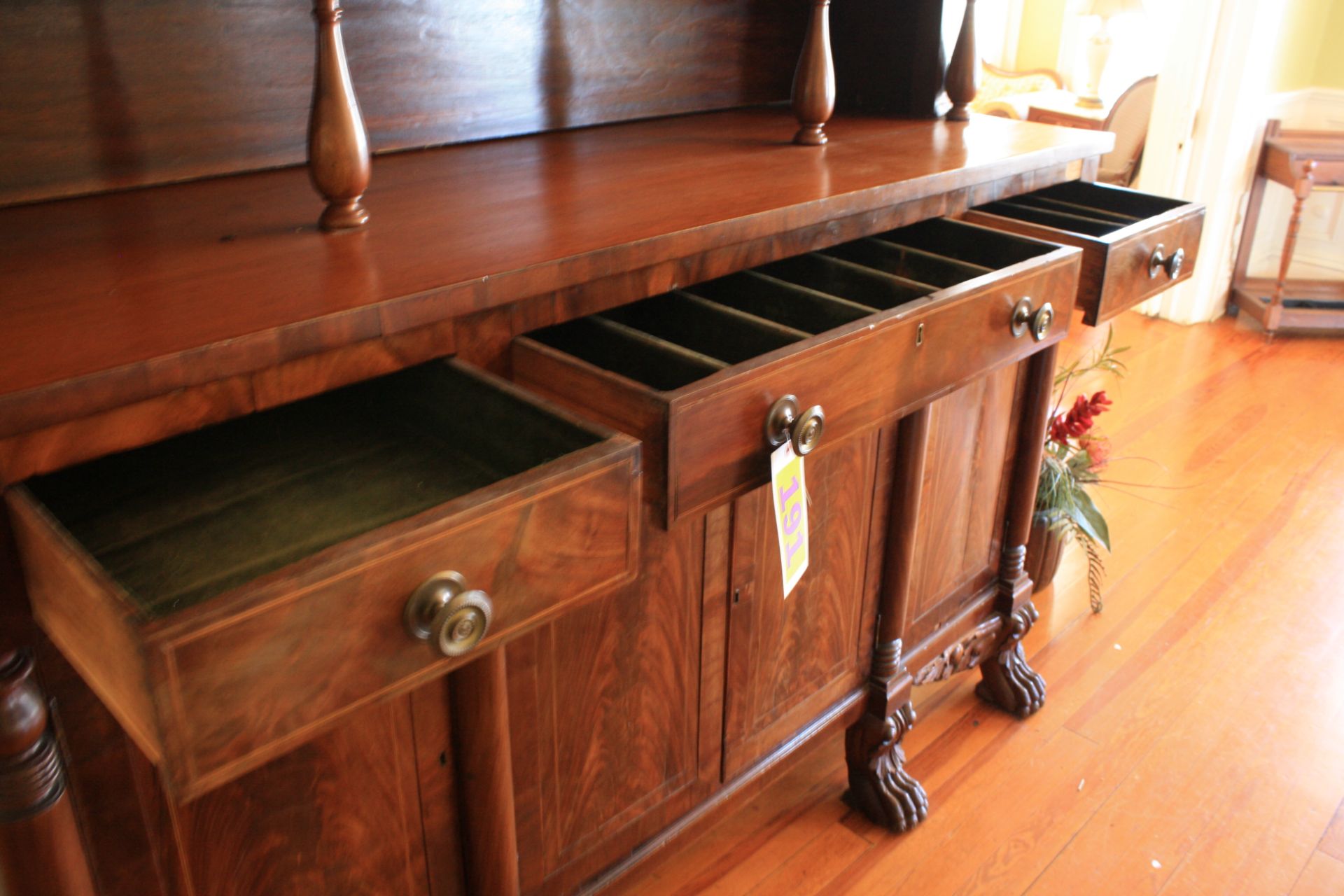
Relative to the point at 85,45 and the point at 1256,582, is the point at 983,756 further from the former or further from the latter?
the point at 85,45

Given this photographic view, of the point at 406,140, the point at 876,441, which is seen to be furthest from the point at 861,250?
the point at 406,140

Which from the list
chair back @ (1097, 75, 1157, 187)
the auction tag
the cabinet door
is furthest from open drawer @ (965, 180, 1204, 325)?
chair back @ (1097, 75, 1157, 187)

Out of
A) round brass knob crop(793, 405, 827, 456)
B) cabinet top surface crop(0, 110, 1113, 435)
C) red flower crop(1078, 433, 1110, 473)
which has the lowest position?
red flower crop(1078, 433, 1110, 473)

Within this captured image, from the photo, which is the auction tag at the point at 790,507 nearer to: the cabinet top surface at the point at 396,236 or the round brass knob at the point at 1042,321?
the cabinet top surface at the point at 396,236

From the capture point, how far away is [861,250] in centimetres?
145

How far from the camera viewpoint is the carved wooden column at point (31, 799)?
2.59 feet

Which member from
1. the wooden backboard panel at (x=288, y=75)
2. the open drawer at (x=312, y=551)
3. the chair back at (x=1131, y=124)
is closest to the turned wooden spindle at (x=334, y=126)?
the open drawer at (x=312, y=551)

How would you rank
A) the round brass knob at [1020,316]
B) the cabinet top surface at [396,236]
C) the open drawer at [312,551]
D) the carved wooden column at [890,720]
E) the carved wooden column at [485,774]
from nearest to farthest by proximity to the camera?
the open drawer at [312,551], the cabinet top surface at [396,236], the carved wooden column at [485,774], the round brass knob at [1020,316], the carved wooden column at [890,720]

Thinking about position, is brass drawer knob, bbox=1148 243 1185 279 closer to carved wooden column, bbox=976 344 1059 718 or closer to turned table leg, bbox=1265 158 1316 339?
carved wooden column, bbox=976 344 1059 718

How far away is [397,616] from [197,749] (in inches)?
5.5

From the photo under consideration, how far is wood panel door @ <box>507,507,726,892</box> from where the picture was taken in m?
1.14

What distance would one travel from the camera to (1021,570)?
1.86 meters

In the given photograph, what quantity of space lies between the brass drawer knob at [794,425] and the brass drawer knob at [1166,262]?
2.46 ft

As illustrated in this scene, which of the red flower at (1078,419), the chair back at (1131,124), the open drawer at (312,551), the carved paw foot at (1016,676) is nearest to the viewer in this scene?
the open drawer at (312,551)
